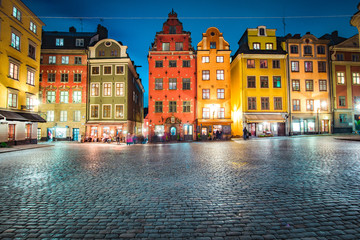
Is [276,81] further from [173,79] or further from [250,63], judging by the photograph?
[173,79]

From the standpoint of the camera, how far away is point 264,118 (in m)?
33.9

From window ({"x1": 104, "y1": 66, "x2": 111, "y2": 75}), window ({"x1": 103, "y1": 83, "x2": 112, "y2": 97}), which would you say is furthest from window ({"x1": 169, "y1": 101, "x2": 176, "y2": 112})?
window ({"x1": 104, "y1": 66, "x2": 111, "y2": 75})

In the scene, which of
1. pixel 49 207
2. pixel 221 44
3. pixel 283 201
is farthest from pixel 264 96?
pixel 49 207

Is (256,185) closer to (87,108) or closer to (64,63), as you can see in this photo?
(87,108)

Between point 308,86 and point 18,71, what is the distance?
43.3m

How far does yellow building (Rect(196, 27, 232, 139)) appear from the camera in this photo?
34.1 m

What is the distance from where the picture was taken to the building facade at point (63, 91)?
34.2m

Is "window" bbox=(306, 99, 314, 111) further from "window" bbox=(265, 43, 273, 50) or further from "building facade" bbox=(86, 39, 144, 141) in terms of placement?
"building facade" bbox=(86, 39, 144, 141)

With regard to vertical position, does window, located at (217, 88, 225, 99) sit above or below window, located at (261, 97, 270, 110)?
above

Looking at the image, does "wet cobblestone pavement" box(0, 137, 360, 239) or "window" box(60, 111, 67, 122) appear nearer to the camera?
"wet cobblestone pavement" box(0, 137, 360, 239)

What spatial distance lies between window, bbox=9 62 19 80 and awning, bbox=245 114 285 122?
105 feet

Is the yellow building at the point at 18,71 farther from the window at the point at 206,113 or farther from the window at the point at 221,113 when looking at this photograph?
the window at the point at 221,113

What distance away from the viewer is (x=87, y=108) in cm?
3428

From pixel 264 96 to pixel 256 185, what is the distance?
3217 centimetres
